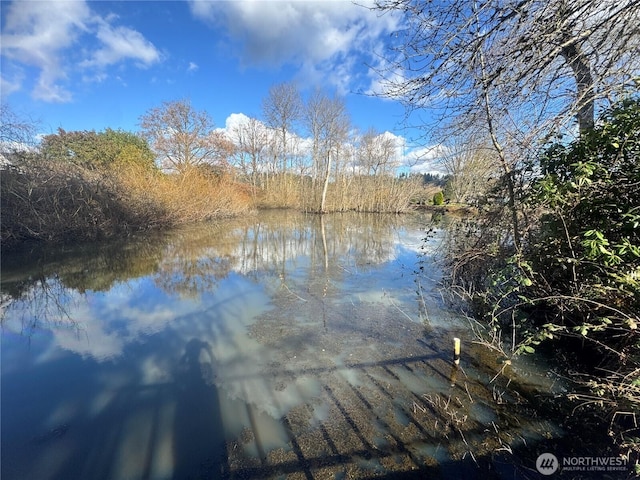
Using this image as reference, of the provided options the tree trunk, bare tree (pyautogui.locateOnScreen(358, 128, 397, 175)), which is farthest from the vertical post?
bare tree (pyautogui.locateOnScreen(358, 128, 397, 175))

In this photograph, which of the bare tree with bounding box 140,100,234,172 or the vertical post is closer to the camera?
the vertical post

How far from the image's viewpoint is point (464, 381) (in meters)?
3.18

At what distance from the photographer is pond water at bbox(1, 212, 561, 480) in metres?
2.23

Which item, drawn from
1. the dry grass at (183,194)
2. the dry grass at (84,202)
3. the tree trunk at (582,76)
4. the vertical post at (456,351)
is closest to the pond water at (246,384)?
the vertical post at (456,351)

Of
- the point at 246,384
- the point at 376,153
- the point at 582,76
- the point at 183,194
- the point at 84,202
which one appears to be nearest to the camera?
the point at 246,384

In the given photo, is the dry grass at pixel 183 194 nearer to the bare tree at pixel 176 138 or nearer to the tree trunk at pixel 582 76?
the bare tree at pixel 176 138

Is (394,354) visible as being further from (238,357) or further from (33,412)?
(33,412)

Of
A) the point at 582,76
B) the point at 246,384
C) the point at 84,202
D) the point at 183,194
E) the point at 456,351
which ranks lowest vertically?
the point at 246,384

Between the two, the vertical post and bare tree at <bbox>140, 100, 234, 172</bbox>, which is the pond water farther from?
bare tree at <bbox>140, 100, 234, 172</bbox>

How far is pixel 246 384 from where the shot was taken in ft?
10.2

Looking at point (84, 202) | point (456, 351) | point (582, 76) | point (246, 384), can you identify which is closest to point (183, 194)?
point (84, 202)

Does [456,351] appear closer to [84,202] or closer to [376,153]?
[84,202]

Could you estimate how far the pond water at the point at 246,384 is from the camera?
2230 mm

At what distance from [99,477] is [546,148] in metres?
5.29
